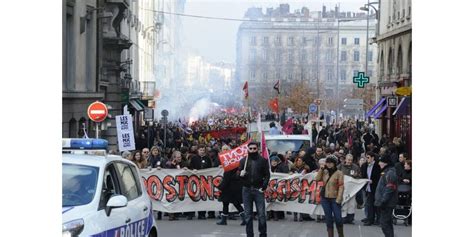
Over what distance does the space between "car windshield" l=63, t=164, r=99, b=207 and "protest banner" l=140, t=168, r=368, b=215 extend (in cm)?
980

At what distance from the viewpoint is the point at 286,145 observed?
25.5 metres

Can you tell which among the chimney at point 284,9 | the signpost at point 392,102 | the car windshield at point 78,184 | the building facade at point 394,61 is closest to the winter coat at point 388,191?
the car windshield at point 78,184

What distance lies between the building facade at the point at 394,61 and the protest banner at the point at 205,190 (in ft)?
45.0

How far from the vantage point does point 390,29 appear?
4338 cm

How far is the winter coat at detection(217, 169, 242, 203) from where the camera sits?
59.2 ft

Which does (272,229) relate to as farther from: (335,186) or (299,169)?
(335,186)

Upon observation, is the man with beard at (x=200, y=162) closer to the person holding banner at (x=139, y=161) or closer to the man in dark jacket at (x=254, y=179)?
the person holding banner at (x=139, y=161)

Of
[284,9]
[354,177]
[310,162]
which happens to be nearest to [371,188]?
[354,177]

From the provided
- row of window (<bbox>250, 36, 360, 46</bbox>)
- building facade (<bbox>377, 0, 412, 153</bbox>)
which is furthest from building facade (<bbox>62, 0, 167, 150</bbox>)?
row of window (<bbox>250, 36, 360, 46</bbox>)

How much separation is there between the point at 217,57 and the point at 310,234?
205 feet

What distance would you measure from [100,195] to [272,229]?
872cm

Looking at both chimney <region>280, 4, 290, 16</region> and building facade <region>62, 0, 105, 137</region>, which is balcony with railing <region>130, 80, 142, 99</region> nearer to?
building facade <region>62, 0, 105, 137</region>

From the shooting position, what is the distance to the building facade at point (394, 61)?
36.8m
